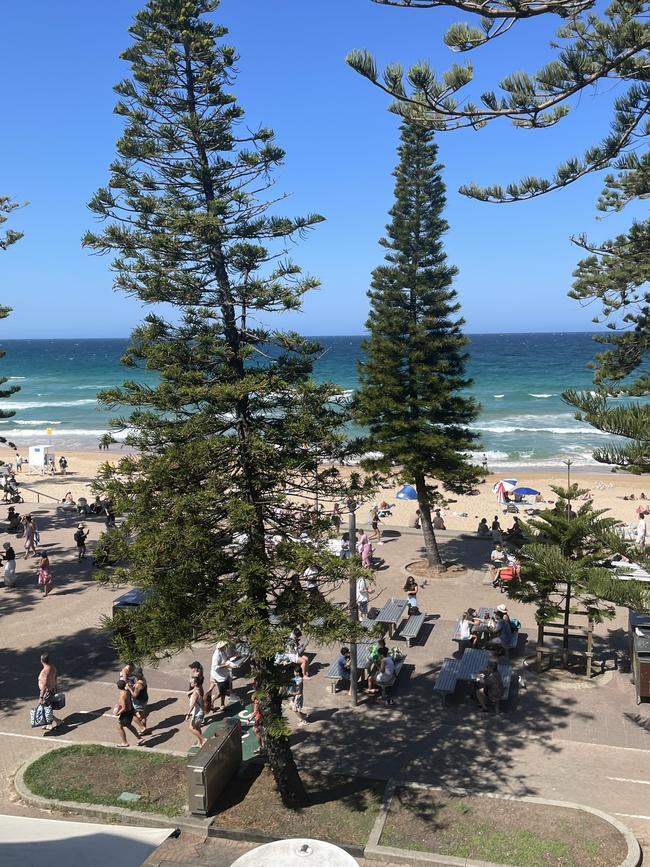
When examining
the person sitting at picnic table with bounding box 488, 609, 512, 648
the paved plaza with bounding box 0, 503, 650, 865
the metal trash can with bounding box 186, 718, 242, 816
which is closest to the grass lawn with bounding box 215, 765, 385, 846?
the metal trash can with bounding box 186, 718, 242, 816

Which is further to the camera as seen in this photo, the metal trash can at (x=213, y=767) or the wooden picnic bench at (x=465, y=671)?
the wooden picnic bench at (x=465, y=671)

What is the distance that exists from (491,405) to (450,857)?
6210cm

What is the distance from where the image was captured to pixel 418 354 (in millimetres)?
17891

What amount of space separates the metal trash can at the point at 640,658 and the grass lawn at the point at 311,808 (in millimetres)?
4826

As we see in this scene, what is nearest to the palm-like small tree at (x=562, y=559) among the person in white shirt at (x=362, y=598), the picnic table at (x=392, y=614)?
the picnic table at (x=392, y=614)

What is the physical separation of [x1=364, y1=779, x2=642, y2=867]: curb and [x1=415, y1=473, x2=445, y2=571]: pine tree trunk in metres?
9.66

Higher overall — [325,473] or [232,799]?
[325,473]

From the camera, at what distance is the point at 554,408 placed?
6488cm

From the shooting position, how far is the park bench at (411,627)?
45.3 feet

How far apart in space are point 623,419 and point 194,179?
5.96 meters

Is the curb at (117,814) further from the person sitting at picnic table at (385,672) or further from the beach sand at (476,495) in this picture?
the beach sand at (476,495)

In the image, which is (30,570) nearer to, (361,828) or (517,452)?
(361,828)

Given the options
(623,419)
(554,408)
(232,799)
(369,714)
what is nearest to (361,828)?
(232,799)

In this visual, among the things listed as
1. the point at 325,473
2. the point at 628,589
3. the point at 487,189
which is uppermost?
the point at 487,189
